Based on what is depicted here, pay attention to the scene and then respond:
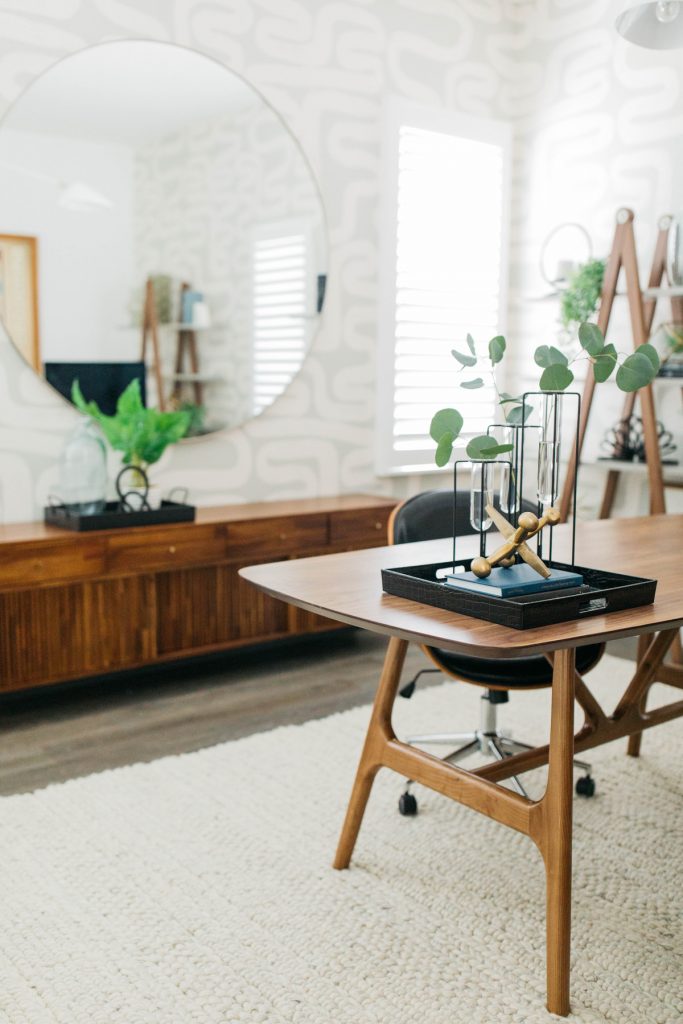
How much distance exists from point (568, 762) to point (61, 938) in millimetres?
1095

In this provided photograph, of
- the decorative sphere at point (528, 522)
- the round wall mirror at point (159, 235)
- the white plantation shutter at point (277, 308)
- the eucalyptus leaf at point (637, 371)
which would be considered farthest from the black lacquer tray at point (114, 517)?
the eucalyptus leaf at point (637, 371)

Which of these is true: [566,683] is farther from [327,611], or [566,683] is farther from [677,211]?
[677,211]

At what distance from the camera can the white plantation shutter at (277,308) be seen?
13.4ft

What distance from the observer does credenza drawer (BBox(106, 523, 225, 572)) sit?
11.1 ft

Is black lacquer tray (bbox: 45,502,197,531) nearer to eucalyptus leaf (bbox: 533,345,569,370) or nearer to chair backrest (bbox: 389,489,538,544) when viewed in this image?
chair backrest (bbox: 389,489,538,544)

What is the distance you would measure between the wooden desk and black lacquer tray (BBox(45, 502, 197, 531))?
140 centimetres

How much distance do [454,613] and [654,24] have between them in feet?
6.00

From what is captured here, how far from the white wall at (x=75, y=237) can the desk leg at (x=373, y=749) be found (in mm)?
1987

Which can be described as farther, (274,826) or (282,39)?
(282,39)

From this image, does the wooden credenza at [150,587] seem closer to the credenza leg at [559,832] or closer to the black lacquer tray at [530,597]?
the black lacquer tray at [530,597]

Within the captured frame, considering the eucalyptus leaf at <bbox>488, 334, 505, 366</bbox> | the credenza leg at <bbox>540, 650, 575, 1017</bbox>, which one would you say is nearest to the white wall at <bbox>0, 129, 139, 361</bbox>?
the eucalyptus leaf at <bbox>488, 334, 505, 366</bbox>

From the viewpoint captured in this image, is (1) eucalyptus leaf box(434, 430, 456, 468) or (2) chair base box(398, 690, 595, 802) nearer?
(1) eucalyptus leaf box(434, 430, 456, 468)

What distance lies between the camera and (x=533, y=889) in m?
2.22

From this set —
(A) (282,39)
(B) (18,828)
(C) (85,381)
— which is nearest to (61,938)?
(B) (18,828)
